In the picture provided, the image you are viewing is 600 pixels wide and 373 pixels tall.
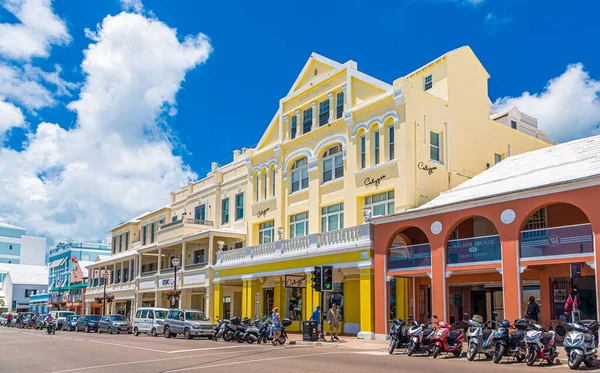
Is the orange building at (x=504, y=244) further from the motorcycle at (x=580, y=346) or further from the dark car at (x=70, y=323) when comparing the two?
the dark car at (x=70, y=323)

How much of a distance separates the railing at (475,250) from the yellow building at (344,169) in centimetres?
449

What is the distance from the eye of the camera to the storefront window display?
117 ft

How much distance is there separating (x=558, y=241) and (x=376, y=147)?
1262 centimetres

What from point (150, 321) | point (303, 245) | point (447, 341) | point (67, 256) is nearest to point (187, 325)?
point (150, 321)

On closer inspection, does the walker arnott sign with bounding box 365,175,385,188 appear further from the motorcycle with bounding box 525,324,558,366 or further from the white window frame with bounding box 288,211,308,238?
the motorcycle with bounding box 525,324,558,366

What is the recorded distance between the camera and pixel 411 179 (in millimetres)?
29562

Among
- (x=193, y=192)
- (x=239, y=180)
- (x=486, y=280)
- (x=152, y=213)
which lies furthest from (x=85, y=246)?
(x=486, y=280)

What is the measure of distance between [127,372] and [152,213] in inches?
1648

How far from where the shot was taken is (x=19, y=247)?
133m

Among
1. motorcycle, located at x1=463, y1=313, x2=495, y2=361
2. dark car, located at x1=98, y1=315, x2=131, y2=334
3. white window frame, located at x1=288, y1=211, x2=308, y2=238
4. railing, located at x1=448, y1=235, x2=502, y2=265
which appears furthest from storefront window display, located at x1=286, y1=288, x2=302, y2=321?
motorcycle, located at x1=463, y1=313, x2=495, y2=361

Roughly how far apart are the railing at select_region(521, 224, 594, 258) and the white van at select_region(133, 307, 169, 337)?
72.7ft

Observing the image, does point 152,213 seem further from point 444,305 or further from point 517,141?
point 444,305

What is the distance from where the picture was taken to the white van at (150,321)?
36.4m

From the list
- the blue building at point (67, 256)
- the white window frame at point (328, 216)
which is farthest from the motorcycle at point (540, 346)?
the blue building at point (67, 256)
